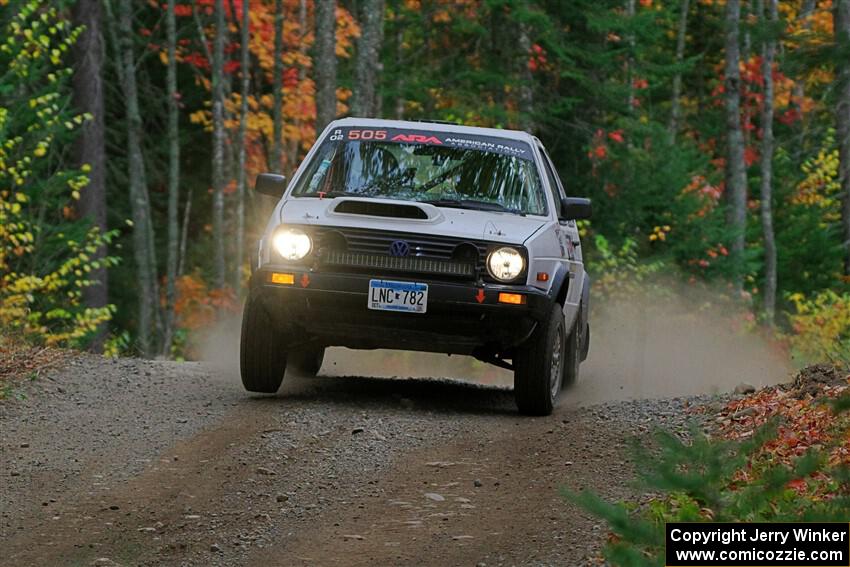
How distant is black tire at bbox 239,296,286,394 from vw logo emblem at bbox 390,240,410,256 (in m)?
1.07

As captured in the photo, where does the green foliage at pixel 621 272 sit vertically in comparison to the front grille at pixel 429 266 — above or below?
below

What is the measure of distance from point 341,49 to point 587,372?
21.4 meters

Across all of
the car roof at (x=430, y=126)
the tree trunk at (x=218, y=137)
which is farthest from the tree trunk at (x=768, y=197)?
the car roof at (x=430, y=126)

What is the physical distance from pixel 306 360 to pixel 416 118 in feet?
64.0

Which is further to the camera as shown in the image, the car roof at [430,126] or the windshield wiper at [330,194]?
the car roof at [430,126]

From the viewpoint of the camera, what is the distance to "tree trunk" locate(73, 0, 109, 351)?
26.3m

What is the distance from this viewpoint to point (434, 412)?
10586 mm

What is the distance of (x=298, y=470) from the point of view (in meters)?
8.27

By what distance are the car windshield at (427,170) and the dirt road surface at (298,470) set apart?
158 centimetres

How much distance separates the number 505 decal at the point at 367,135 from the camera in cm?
1142

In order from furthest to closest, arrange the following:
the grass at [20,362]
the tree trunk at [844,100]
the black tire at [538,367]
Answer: the grass at [20,362] → the black tire at [538,367] → the tree trunk at [844,100]

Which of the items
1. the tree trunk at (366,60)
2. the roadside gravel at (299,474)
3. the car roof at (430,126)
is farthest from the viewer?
the tree trunk at (366,60)

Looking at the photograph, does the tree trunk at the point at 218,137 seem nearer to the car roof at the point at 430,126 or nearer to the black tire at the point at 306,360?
the black tire at the point at 306,360

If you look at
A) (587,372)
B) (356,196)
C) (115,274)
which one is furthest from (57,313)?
(115,274)
